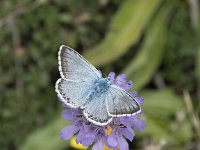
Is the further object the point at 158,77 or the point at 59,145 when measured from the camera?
the point at 158,77

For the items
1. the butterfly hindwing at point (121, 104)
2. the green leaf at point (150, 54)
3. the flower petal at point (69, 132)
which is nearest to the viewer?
the butterfly hindwing at point (121, 104)

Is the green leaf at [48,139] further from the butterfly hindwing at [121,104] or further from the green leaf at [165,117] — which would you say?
the butterfly hindwing at [121,104]

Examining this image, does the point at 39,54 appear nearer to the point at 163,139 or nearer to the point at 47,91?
the point at 47,91

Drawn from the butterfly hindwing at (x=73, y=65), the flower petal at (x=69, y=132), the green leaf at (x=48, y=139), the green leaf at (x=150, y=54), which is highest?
the green leaf at (x=150, y=54)

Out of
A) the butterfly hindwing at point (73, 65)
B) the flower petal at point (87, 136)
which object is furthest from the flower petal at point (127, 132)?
the butterfly hindwing at point (73, 65)

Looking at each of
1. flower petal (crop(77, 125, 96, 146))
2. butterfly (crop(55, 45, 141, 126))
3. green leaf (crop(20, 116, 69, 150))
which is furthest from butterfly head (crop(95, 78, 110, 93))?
green leaf (crop(20, 116, 69, 150))

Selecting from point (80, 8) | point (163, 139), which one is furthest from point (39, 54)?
point (163, 139)
